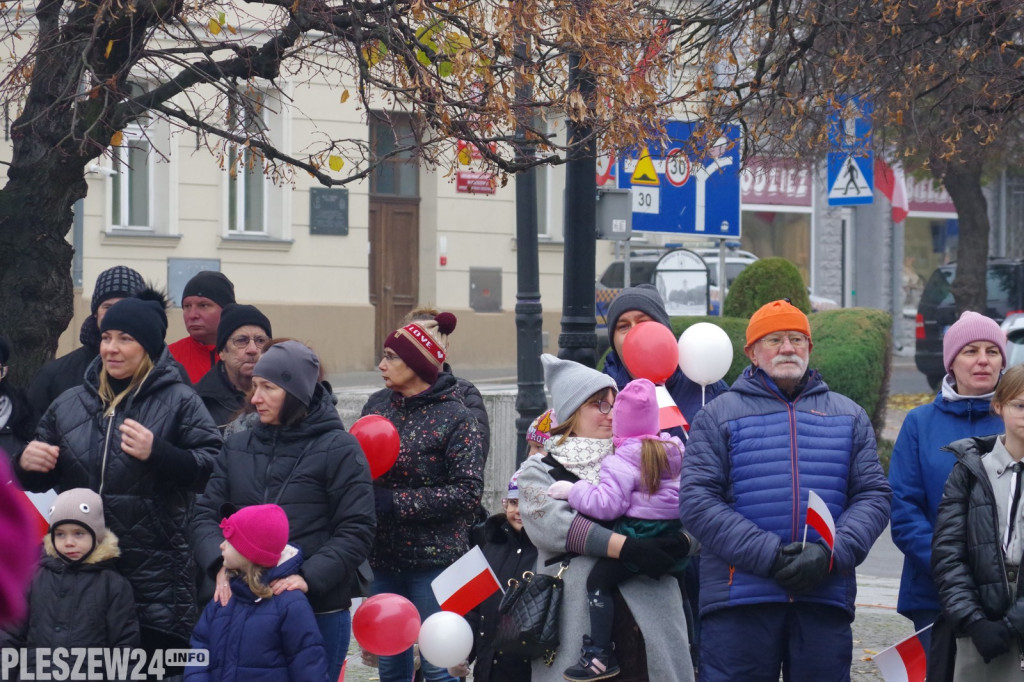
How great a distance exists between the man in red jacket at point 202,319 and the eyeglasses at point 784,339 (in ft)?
8.97

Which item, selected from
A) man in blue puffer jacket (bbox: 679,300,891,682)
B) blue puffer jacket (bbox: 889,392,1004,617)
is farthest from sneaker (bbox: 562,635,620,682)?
blue puffer jacket (bbox: 889,392,1004,617)

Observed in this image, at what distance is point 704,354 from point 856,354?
647 cm

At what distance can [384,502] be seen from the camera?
5500 millimetres

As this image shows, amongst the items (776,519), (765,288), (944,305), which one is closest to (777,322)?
(776,519)

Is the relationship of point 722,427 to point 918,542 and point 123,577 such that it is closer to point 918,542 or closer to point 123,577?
point 918,542

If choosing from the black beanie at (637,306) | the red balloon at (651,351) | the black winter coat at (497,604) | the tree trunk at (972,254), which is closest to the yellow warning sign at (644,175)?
the black beanie at (637,306)

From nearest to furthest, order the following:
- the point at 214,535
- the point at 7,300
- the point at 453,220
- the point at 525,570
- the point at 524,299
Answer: the point at 214,535
the point at 525,570
the point at 7,300
the point at 524,299
the point at 453,220

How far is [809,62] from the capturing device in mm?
9188

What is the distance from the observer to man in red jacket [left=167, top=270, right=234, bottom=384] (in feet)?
21.6

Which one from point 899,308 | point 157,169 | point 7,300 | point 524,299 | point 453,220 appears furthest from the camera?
point 899,308

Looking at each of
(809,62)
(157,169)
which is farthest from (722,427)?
(157,169)

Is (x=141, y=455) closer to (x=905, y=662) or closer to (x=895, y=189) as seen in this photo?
(x=905, y=662)

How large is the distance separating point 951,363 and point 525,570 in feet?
6.11

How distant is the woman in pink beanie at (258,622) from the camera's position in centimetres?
455
